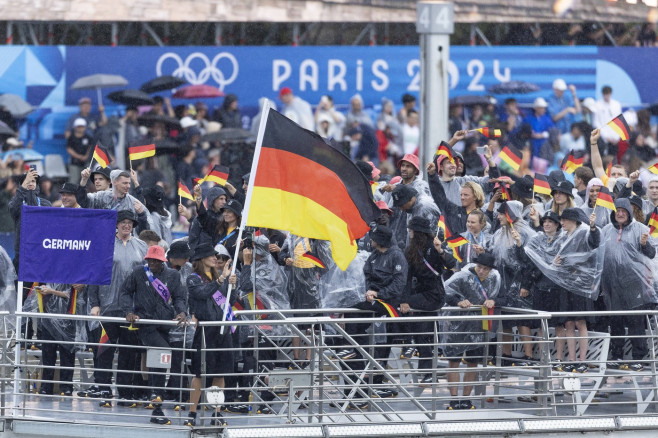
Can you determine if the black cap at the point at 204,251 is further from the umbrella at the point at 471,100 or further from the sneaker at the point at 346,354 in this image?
the umbrella at the point at 471,100

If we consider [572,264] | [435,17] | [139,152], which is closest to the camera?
[572,264]

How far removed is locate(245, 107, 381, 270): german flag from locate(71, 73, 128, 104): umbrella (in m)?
12.3

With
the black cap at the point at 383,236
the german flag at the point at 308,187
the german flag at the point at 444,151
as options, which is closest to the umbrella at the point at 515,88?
the german flag at the point at 444,151

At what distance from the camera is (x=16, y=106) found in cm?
2352

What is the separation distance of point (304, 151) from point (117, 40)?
13.5 m

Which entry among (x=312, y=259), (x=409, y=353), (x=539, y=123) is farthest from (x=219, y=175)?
(x=539, y=123)

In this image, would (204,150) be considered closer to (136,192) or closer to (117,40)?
(117,40)

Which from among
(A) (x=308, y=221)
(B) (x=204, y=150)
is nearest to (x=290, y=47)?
(B) (x=204, y=150)

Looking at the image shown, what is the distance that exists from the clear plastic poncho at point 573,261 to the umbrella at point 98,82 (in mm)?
11945

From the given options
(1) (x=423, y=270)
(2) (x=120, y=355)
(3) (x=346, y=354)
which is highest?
(1) (x=423, y=270)

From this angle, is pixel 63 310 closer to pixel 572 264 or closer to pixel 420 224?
pixel 420 224

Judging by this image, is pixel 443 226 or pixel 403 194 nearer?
pixel 403 194

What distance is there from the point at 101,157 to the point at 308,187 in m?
3.91

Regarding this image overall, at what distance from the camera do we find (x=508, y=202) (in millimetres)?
13797
